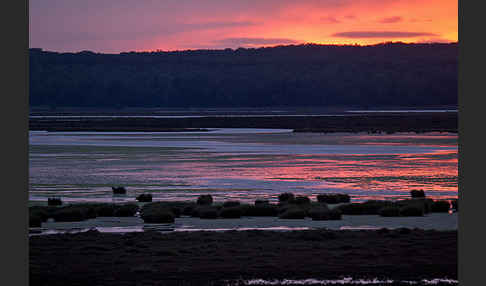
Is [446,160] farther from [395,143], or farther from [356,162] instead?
[395,143]

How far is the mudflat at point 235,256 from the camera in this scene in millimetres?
15508

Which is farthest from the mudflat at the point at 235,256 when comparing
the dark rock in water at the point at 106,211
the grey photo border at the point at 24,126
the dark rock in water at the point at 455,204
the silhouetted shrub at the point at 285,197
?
the silhouetted shrub at the point at 285,197

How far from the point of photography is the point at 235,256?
17.3 metres

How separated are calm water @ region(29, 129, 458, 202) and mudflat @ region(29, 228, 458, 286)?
8.18 meters

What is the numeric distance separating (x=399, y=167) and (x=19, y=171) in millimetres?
23582

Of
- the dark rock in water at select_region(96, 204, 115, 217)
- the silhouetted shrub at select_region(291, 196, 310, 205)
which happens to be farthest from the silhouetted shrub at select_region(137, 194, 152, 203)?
the silhouetted shrub at select_region(291, 196, 310, 205)

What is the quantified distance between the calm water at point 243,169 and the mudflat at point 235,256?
818 centimetres

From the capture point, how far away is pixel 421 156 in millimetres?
46344

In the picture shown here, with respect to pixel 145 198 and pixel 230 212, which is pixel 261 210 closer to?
pixel 230 212

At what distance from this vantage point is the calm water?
30.3m

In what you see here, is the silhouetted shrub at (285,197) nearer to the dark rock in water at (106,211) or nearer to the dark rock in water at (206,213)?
the dark rock in water at (206,213)

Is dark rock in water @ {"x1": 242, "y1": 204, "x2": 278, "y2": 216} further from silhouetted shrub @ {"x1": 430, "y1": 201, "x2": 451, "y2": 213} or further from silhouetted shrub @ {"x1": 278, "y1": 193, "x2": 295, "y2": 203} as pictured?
silhouetted shrub @ {"x1": 430, "y1": 201, "x2": 451, "y2": 213}

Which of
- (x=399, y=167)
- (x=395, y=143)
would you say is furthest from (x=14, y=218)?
(x=395, y=143)

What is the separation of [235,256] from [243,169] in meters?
21.4
